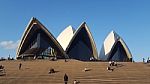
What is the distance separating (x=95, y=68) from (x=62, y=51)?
60.0ft

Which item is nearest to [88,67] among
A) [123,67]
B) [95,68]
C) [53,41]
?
[95,68]

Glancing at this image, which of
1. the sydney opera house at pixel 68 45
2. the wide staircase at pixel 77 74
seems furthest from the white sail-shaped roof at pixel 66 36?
the wide staircase at pixel 77 74

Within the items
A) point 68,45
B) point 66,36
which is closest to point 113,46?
point 68,45

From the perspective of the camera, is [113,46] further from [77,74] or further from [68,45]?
[77,74]

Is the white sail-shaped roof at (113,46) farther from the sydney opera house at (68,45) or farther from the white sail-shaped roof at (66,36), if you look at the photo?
the white sail-shaped roof at (66,36)

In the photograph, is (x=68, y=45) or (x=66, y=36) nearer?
(x=68, y=45)

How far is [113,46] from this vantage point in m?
55.0

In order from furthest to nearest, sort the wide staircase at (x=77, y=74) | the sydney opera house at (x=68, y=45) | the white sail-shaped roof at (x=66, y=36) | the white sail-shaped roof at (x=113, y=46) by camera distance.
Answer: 1. the white sail-shaped roof at (x=113, y=46)
2. the white sail-shaped roof at (x=66, y=36)
3. the sydney opera house at (x=68, y=45)
4. the wide staircase at (x=77, y=74)

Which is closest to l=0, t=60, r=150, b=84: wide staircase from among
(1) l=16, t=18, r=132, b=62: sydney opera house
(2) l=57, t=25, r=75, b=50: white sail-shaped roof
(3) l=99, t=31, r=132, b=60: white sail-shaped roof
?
(1) l=16, t=18, r=132, b=62: sydney opera house

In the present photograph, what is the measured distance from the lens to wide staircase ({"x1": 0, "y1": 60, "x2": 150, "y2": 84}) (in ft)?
91.4

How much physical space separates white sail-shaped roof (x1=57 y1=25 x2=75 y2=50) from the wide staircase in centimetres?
1728

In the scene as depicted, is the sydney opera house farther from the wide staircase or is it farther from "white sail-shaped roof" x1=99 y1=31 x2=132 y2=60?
the wide staircase

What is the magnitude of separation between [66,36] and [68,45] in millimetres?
2415

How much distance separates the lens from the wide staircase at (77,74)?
2786 centimetres
